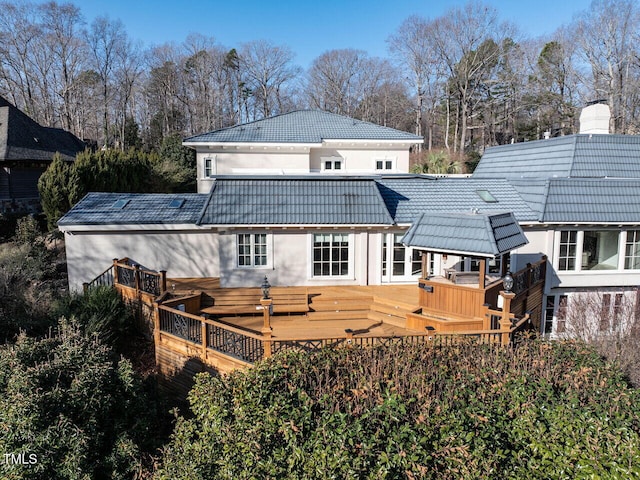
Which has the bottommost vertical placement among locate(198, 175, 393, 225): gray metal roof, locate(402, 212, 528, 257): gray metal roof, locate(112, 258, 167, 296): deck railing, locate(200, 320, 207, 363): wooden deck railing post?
locate(200, 320, 207, 363): wooden deck railing post

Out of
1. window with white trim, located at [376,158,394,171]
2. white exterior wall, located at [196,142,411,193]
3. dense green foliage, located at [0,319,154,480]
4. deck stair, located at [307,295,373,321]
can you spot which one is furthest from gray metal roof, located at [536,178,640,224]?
dense green foliage, located at [0,319,154,480]

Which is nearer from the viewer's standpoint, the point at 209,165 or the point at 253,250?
the point at 253,250

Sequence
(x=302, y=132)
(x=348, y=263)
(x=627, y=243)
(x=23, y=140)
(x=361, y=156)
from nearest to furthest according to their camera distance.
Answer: (x=348, y=263), (x=627, y=243), (x=302, y=132), (x=361, y=156), (x=23, y=140)

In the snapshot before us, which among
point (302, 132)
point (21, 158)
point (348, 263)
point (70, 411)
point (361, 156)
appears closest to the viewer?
point (70, 411)

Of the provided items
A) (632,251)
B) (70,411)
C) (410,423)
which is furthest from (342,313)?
(632,251)

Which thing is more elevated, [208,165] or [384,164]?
[384,164]

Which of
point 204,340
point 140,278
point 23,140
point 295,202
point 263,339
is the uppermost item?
point 23,140

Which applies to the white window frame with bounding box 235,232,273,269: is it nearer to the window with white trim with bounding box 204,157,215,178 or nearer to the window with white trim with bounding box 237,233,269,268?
the window with white trim with bounding box 237,233,269,268

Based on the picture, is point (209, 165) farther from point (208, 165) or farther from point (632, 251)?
point (632, 251)
